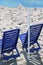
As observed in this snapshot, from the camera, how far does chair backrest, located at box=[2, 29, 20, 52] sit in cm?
614

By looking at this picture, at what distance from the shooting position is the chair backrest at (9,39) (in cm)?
614

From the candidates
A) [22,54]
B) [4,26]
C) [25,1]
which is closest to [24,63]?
[22,54]

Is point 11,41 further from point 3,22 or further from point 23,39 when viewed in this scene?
point 3,22

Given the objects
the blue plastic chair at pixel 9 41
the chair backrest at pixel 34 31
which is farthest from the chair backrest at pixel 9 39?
the chair backrest at pixel 34 31

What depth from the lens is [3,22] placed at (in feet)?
31.8

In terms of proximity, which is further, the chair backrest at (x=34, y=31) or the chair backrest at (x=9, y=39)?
the chair backrest at (x=34, y=31)

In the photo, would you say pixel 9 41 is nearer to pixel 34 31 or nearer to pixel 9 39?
pixel 9 39

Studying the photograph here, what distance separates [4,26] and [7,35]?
3143 millimetres

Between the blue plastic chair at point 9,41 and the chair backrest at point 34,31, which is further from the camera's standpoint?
the chair backrest at point 34,31

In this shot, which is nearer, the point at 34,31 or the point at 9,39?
the point at 9,39

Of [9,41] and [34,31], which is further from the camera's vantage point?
[34,31]

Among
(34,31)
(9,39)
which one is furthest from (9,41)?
(34,31)

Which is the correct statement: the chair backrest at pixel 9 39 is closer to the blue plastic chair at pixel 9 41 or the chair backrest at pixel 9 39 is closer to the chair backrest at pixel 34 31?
the blue plastic chair at pixel 9 41

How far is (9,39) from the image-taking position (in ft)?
20.6
